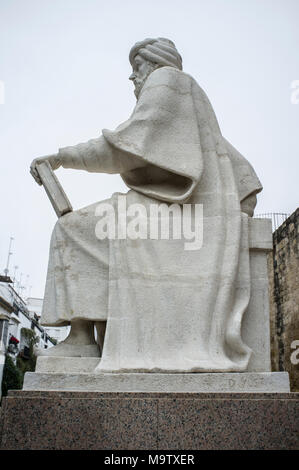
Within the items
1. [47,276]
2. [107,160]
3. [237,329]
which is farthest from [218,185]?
[47,276]

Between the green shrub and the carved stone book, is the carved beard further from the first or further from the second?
the green shrub

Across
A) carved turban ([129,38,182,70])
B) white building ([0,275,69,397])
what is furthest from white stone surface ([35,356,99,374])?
white building ([0,275,69,397])

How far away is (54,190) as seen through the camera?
370cm

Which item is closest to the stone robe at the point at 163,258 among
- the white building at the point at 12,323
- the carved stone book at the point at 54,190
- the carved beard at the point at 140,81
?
the carved stone book at the point at 54,190

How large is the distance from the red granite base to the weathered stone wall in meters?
12.1

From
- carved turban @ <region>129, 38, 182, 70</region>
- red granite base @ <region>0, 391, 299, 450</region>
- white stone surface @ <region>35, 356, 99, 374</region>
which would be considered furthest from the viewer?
carved turban @ <region>129, 38, 182, 70</region>

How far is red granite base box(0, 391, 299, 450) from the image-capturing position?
8.64ft

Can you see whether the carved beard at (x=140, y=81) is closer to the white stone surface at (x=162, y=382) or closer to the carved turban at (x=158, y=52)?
the carved turban at (x=158, y=52)

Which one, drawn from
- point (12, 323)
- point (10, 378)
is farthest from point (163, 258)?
point (12, 323)

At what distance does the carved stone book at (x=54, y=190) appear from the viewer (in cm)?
366

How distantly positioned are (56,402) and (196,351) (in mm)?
930

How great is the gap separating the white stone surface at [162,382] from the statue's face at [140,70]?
8.22ft

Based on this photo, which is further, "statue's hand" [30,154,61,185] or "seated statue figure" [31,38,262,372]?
"statue's hand" [30,154,61,185]
